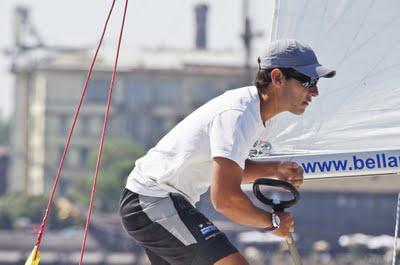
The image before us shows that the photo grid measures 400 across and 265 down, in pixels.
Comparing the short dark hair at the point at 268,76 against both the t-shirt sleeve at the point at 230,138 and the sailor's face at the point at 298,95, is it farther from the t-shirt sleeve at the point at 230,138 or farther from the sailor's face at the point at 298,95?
the t-shirt sleeve at the point at 230,138

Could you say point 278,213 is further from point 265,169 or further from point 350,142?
point 350,142

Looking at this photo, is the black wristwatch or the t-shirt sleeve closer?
the t-shirt sleeve

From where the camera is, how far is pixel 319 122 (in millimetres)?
7504

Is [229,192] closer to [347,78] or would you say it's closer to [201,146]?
[201,146]

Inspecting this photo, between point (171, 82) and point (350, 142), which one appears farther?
point (171, 82)

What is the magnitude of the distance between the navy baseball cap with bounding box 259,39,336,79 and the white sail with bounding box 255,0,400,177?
1007 millimetres

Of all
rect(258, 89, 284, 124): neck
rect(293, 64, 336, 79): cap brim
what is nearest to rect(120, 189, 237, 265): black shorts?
rect(258, 89, 284, 124): neck

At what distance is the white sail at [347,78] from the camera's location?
24.4 feet

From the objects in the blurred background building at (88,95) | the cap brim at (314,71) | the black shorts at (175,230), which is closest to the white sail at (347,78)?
the cap brim at (314,71)

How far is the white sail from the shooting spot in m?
7.45

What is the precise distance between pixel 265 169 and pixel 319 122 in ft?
2.47

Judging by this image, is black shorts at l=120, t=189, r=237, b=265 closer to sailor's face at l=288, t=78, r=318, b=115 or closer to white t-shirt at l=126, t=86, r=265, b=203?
white t-shirt at l=126, t=86, r=265, b=203

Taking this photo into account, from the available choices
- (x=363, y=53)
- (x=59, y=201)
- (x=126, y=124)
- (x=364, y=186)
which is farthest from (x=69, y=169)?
(x=363, y=53)

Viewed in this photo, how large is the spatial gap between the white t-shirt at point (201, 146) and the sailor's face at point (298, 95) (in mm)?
147
